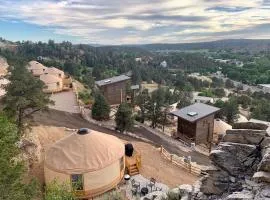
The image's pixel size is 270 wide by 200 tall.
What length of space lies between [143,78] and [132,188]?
2936 inches

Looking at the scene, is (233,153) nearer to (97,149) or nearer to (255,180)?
(255,180)

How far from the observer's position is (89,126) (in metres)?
28.8

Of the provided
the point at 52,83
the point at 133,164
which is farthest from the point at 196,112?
the point at 52,83

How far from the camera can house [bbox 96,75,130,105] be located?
3759cm

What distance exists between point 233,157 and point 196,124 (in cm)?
2020

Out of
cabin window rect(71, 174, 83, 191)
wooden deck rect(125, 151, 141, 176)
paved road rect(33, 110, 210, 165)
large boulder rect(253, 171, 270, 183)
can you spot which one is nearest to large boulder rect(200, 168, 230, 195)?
large boulder rect(253, 171, 270, 183)

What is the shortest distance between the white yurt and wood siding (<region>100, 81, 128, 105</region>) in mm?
19111

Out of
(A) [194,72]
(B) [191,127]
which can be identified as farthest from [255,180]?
(A) [194,72]

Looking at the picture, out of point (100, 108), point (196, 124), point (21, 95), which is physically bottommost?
point (196, 124)

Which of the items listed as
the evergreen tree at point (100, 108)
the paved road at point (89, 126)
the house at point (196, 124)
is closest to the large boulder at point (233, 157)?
the paved road at point (89, 126)

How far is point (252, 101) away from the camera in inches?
2504

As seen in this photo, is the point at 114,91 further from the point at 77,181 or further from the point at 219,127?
the point at 77,181

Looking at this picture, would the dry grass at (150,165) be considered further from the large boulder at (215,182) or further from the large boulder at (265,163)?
the large boulder at (265,163)

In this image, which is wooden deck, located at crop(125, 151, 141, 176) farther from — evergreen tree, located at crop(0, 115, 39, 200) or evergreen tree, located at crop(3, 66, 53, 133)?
evergreen tree, located at crop(0, 115, 39, 200)
